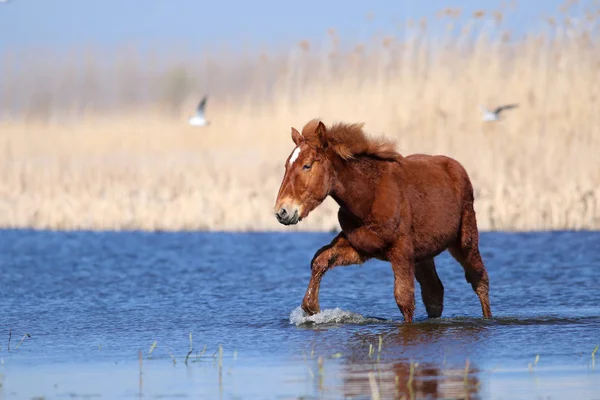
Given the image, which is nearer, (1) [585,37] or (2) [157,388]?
(2) [157,388]

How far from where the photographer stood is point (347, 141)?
8664 mm

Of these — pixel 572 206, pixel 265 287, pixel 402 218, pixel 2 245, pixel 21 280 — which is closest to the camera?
pixel 402 218

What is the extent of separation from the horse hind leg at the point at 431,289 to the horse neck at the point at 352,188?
1232 millimetres

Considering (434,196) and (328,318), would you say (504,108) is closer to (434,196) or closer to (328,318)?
(434,196)

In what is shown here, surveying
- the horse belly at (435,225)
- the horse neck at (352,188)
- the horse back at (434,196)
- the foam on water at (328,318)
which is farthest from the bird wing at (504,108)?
the horse neck at (352,188)

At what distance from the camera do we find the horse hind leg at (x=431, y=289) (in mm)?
9547

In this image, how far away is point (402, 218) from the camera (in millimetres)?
8688

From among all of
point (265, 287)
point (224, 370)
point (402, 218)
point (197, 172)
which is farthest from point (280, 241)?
point (224, 370)

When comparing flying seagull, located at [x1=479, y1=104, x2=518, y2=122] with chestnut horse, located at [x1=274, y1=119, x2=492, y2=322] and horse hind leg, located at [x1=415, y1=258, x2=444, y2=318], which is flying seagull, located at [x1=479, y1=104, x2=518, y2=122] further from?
chestnut horse, located at [x1=274, y1=119, x2=492, y2=322]

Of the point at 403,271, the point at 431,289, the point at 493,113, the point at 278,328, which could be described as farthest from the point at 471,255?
the point at 493,113

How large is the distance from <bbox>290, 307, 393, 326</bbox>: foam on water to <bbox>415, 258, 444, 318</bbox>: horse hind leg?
49 centimetres

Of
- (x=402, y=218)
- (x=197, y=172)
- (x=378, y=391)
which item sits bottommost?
(x=378, y=391)

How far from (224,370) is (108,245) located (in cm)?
1141

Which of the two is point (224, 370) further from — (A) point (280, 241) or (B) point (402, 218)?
(A) point (280, 241)
